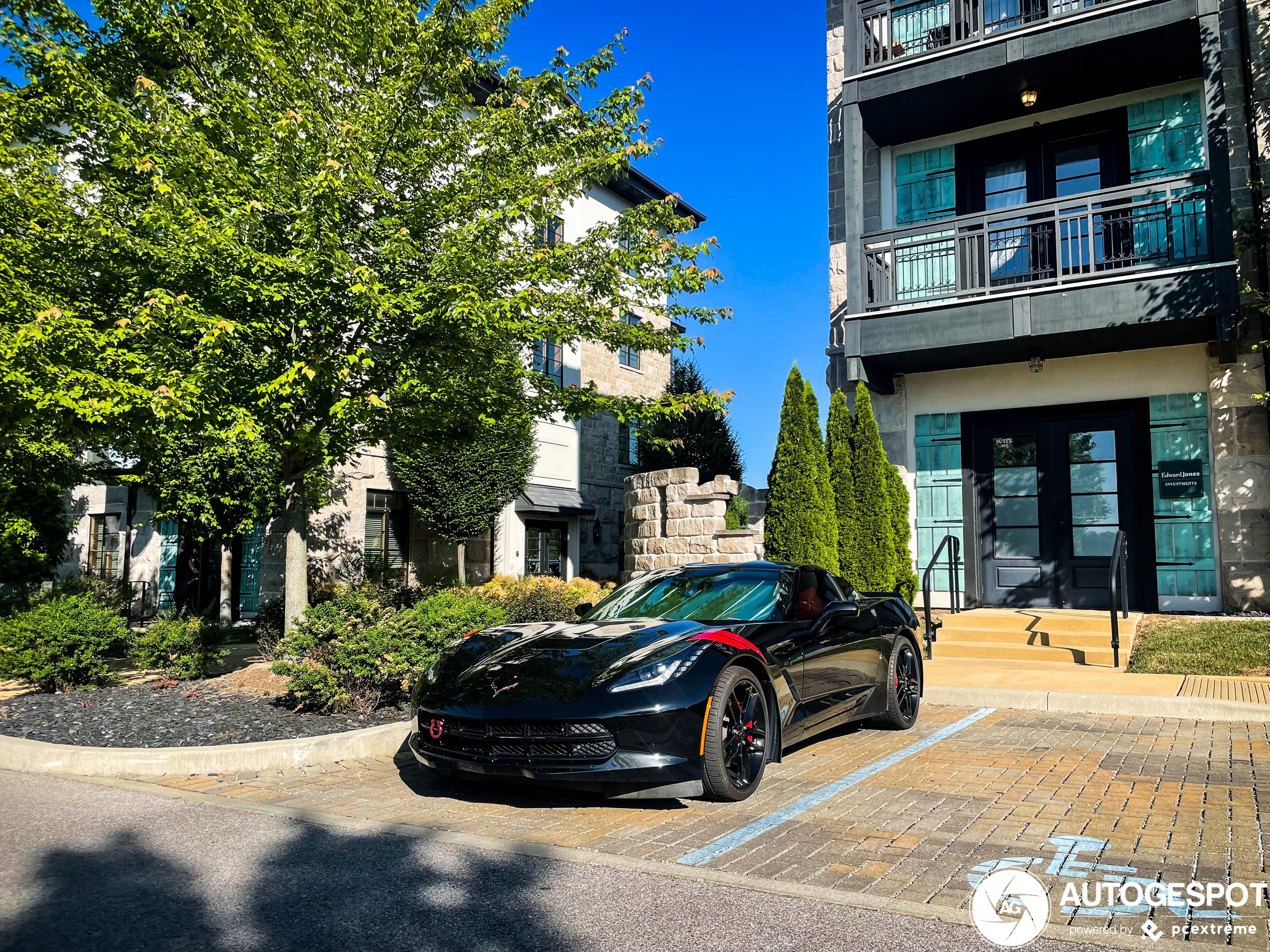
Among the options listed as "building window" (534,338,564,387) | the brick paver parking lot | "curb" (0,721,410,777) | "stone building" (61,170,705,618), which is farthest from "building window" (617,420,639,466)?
"curb" (0,721,410,777)

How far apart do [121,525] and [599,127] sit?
55.1ft

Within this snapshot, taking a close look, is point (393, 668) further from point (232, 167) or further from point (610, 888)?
point (232, 167)

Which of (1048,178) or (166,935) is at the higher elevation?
(1048,178)

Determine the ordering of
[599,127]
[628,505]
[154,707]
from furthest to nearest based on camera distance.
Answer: [628,505] < [599,127] < [154,707]

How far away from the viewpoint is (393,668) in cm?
686

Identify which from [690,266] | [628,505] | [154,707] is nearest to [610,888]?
[154,707]

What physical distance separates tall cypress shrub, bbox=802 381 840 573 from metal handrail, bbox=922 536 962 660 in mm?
1275

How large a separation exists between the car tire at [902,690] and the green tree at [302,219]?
4.23m

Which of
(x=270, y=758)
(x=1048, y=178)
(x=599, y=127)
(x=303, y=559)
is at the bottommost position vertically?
(x=270, y=758)

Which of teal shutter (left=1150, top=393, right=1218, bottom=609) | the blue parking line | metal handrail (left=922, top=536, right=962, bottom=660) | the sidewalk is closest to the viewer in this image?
the blue parking line

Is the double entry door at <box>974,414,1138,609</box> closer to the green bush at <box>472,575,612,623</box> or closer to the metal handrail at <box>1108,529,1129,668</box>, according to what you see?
the metal handrail at <box>1108,529,1129,668</box>

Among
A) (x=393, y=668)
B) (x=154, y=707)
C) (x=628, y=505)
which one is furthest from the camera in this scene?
(x=628, y=505)

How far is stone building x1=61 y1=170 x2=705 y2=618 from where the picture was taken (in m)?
17.0

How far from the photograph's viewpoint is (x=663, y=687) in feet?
15.0
